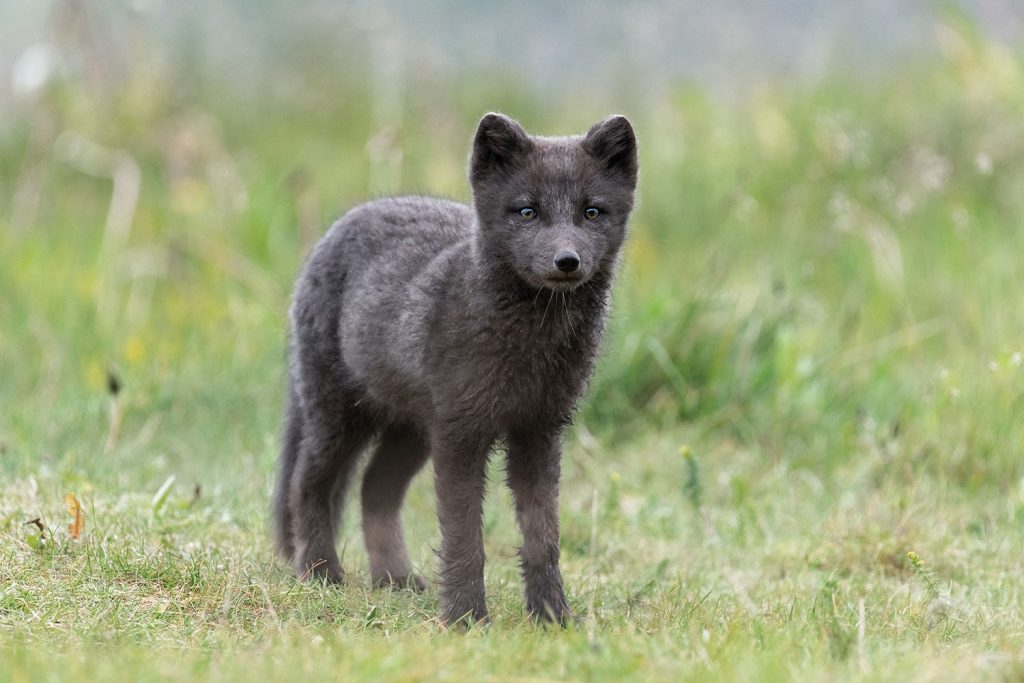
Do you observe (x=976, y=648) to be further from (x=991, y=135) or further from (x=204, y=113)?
(x=204, y=113)

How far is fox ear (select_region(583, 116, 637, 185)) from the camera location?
164 inches

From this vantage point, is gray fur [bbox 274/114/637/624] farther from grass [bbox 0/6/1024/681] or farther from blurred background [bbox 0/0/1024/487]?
blurred background [bbox 0/0/1024/487]

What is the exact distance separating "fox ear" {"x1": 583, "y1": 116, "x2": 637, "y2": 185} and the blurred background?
0.68 meters

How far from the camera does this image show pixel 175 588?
3992mm

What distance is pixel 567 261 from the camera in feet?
12.4

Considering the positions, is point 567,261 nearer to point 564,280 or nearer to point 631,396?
point 564,280

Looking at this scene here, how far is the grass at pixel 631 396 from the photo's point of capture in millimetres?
3645

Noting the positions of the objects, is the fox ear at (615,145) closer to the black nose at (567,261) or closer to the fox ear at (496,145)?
the fox ear at (496,145)

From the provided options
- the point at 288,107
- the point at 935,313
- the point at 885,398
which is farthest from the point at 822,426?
the point at 288,107

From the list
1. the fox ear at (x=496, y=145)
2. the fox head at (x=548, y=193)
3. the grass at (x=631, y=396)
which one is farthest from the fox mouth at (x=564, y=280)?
the grass at (x=631, y=396)

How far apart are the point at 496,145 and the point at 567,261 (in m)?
0.56

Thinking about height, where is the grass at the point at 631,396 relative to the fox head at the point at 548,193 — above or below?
below

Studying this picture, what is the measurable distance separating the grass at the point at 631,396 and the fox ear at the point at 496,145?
817mm

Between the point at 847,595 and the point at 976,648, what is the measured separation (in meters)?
1.08
